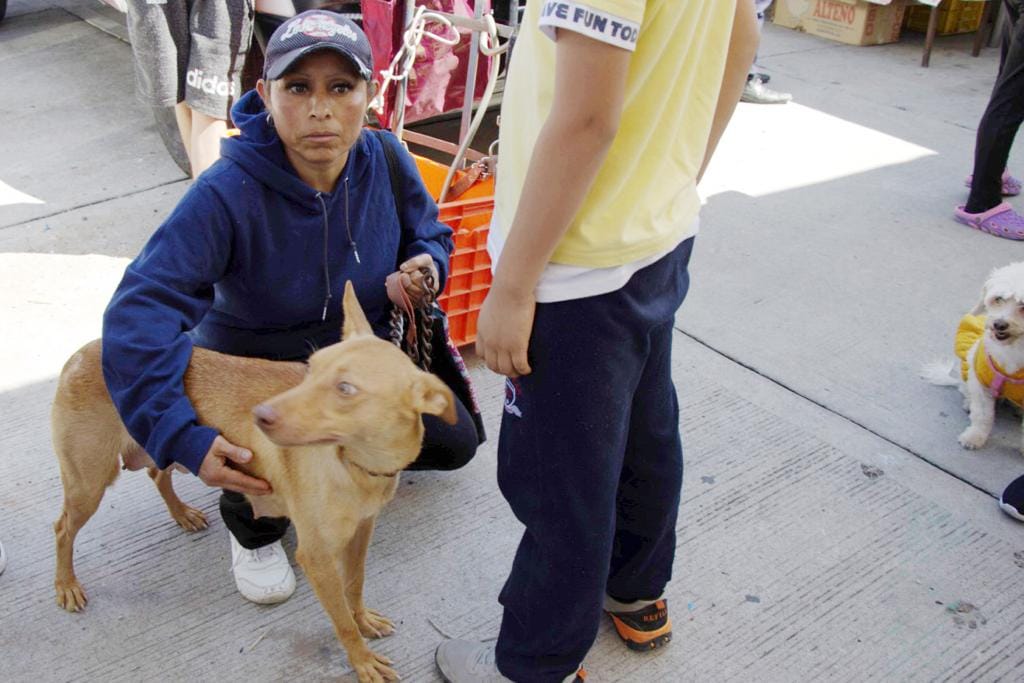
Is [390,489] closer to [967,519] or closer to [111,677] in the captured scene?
[111,677]

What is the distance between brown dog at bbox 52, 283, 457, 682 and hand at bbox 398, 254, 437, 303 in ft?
1.03

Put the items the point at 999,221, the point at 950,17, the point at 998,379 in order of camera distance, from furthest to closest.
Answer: the point at 950,17, the point at 999,221, the point at 998,379

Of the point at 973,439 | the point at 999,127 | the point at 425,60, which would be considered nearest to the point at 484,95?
the point at 425,60

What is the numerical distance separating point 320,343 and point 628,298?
1183mm

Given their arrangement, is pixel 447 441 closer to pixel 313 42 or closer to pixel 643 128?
pixel 313 42

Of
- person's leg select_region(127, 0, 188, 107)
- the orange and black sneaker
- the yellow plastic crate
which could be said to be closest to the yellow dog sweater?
the orange and black sneaker

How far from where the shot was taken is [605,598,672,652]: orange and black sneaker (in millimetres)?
2488

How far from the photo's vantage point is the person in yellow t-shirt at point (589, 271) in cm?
150

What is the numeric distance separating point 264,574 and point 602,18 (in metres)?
1.87

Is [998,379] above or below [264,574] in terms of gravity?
above

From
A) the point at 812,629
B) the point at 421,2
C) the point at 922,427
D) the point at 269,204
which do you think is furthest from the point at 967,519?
the point at 421,2

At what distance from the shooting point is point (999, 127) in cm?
482

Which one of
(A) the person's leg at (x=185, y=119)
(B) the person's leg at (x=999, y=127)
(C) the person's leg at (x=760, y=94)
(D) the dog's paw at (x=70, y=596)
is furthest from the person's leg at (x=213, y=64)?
(C) the person's leg at (x=760, y=94)

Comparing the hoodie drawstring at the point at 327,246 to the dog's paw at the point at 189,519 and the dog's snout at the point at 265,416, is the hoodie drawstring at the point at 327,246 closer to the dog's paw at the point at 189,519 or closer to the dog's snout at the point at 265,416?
the dog's snout at the point at 265,416
